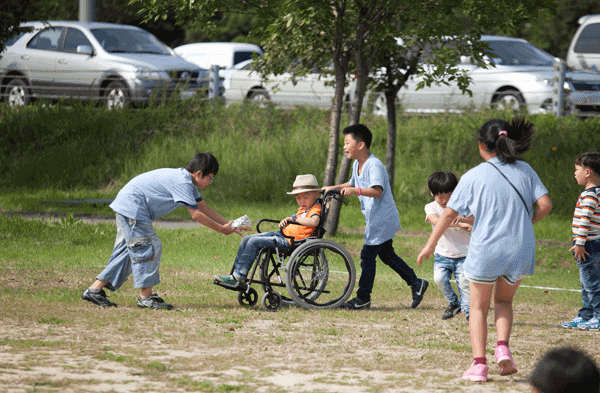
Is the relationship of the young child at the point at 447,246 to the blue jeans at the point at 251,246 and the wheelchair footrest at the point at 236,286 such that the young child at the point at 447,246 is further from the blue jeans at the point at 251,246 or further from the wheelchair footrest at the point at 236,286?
the wheelchair footrest at the point at 236,286

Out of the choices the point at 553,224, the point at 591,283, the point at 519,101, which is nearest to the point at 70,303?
the point at 591,283

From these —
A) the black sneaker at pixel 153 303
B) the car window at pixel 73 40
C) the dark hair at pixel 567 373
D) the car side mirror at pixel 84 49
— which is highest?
the car window at pixel 73 40

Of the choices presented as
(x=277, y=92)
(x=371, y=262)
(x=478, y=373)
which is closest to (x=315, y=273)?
(x=371, y=262)

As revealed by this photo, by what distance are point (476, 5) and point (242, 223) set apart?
626cm

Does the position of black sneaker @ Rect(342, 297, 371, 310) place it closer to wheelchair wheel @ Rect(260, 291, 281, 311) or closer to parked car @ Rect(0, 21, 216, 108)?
wheelchair wheel @ Rect(260, 291, 281, 311)

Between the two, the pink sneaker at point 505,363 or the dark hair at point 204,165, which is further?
the dark hair at point 204,165

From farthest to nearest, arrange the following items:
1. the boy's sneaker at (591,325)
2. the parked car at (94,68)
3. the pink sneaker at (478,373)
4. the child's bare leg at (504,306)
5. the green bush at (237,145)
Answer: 1. the parked car at (94,68)
2. the green bush at (237,145)
3. the boy's sneaker at (591,325)
4. the child's bare leg at (504,306)
5. the pink sneaker at (478,373)

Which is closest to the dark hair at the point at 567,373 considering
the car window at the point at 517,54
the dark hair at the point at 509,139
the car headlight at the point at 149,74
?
the dark hair at the point at 509,139

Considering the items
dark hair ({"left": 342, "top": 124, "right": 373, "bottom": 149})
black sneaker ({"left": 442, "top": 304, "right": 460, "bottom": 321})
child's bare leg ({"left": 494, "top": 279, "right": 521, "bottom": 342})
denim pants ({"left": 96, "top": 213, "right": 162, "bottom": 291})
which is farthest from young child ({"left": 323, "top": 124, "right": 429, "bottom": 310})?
child's bare leg ({"left": 494, "top": 279, "right": 521, "bottom": 342})

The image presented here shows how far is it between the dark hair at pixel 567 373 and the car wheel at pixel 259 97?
1661cm

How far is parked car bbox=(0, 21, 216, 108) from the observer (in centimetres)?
1806

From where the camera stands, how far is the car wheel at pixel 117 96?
18250 mm

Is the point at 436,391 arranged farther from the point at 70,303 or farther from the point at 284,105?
the point at 284,105

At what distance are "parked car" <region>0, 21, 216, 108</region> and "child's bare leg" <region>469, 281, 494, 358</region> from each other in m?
13.8
